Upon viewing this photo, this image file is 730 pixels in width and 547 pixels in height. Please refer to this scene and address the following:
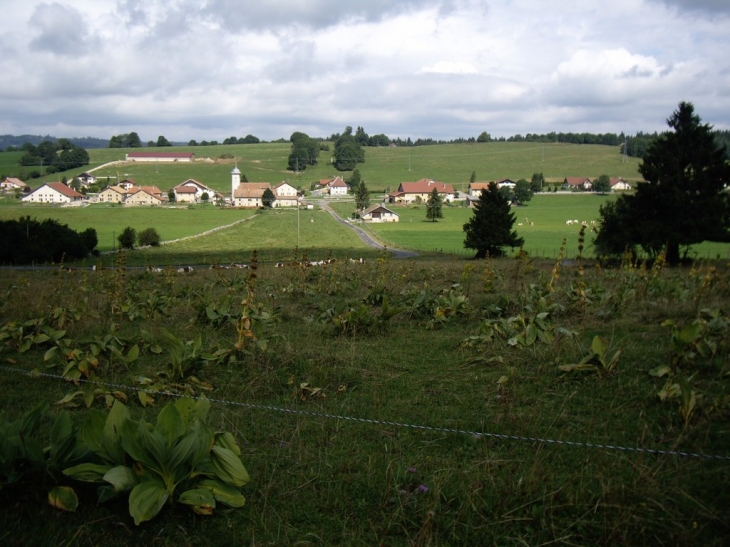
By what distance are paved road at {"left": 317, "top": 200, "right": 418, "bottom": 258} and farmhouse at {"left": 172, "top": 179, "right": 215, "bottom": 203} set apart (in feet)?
66.1

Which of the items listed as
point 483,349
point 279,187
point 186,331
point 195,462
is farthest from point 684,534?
point 279,187

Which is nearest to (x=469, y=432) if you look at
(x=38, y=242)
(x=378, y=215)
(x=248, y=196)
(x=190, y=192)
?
(x=38, y=242)

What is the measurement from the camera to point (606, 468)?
3646 millimetres

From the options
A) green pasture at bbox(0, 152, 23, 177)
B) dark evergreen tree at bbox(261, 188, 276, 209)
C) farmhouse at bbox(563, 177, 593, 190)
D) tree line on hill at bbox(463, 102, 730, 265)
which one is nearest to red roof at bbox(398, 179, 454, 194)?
farmhouse at bbox(563, 177, 593, 190)

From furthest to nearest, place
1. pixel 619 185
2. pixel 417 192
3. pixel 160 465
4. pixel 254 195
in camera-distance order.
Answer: pixel 417 192, pixel 619 185, pixel 254 195, pixel 160 465

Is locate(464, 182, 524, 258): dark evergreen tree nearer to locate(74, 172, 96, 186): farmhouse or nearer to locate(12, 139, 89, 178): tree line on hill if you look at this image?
locate(74, 172, 96, 186): farmhouse

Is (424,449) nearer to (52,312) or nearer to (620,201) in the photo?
(52,312)

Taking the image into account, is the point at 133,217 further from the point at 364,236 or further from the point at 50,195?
the point at 364,236

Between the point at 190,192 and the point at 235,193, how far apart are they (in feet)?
40.0

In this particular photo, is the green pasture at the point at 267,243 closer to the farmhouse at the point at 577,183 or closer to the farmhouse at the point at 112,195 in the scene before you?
the farmhouse at the point at 112,195

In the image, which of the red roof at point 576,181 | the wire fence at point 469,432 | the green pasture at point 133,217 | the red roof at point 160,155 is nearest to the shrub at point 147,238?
the green pasture at point 133,217

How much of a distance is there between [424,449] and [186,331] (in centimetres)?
518

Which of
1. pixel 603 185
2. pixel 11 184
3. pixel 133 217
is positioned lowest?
pixel 133 217

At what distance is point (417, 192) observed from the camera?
112500 millimetres
